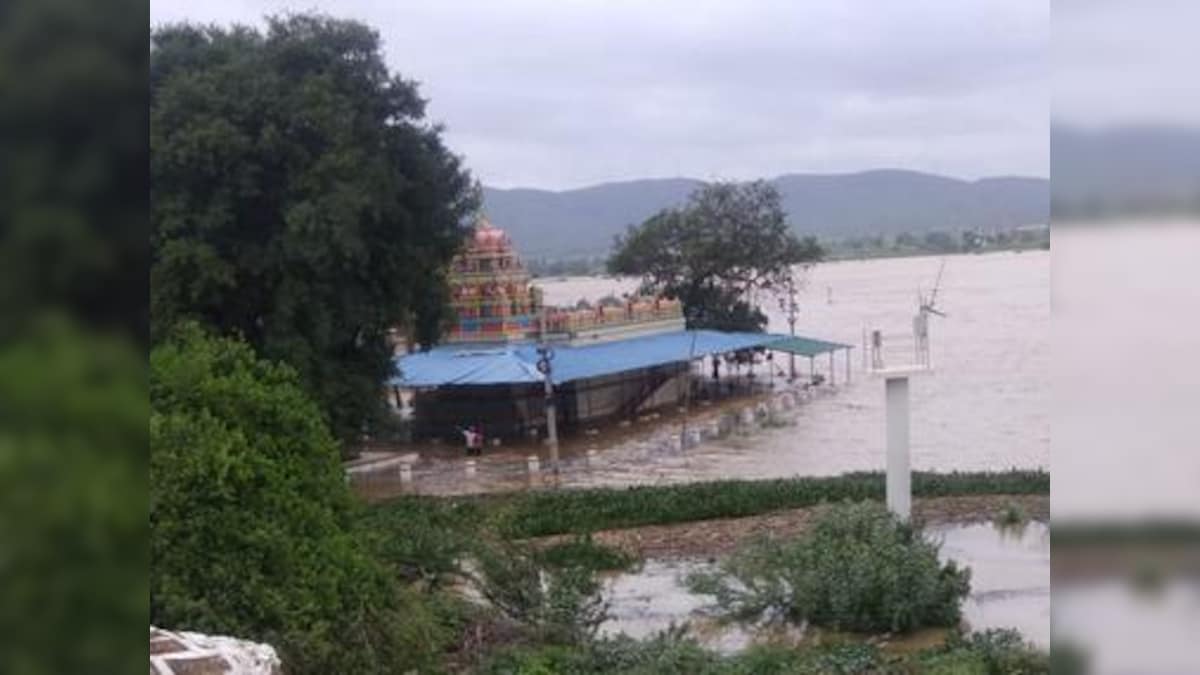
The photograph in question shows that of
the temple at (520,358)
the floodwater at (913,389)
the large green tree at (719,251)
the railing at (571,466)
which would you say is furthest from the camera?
the large green tree at (719,251)

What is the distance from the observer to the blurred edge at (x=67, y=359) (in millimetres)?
608

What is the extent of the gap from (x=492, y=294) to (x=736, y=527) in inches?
308

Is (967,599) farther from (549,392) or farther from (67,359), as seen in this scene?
(549,392)

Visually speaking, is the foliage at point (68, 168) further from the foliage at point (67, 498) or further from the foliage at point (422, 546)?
the foliage at point (422, 546)

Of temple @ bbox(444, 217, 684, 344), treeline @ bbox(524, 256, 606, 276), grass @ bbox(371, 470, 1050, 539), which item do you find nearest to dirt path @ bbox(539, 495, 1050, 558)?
grass @ bbox(371, 470, 1050, 539)

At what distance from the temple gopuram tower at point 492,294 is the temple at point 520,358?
0.04ft

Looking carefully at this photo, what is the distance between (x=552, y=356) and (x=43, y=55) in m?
16.1

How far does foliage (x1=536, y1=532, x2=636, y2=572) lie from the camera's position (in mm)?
8748

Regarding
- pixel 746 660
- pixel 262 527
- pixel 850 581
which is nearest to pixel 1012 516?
pixel 850 581

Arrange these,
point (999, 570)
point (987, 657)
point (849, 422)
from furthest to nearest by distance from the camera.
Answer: point (849, 422), point (999, 570), point (987, 657)

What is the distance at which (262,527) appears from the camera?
3.78m

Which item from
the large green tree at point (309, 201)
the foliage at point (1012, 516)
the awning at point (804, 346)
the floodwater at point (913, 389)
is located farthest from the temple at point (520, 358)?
the foliage at point (1012, 516)

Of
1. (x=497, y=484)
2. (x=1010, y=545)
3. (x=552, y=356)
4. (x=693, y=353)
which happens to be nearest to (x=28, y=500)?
(x=1010, y=545)

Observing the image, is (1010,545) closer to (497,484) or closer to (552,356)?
(497,484)
